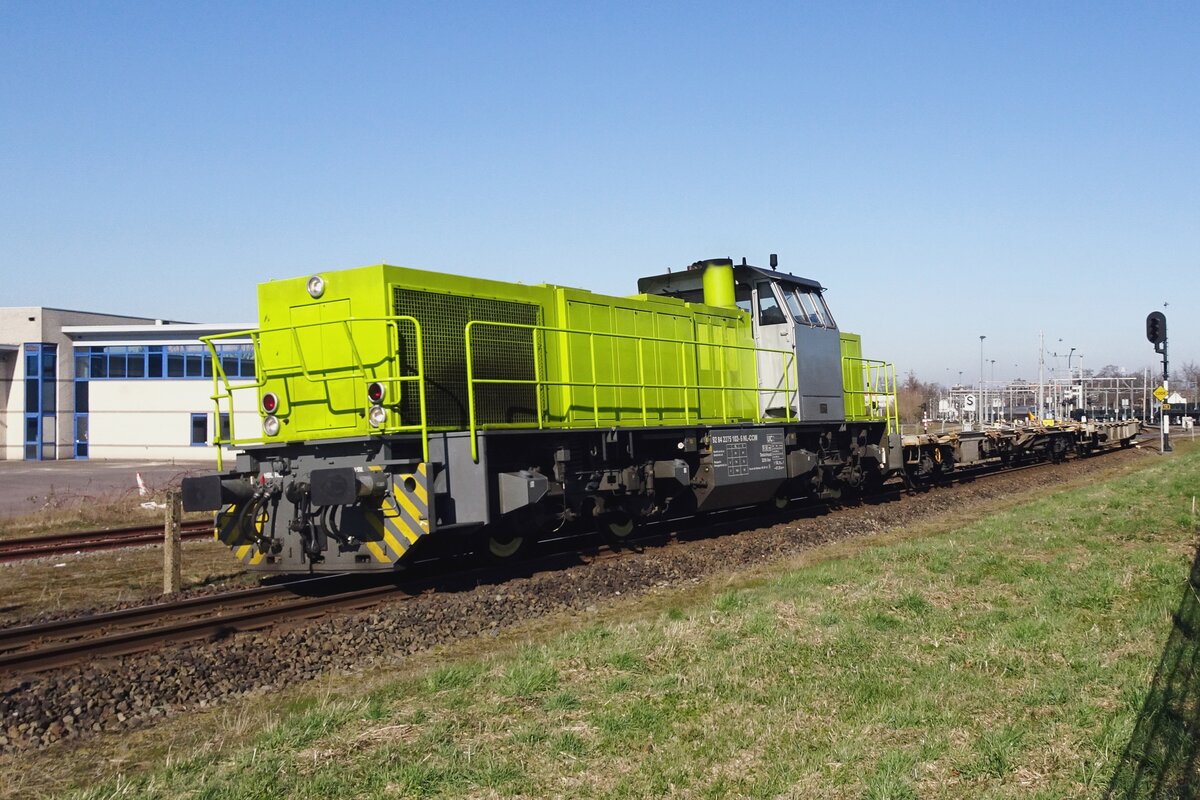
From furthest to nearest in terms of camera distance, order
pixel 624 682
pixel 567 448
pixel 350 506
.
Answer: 1. pixel 567 448
2. pixel 350 506
3. pixel 624 682

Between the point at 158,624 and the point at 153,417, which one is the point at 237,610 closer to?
the point at 158,624

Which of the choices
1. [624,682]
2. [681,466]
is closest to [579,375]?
[681,466]

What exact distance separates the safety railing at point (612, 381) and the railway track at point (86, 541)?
7371 mm

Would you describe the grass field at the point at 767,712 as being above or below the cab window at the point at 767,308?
below

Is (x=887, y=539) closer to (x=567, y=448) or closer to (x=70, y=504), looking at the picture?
(x=567, y=448)

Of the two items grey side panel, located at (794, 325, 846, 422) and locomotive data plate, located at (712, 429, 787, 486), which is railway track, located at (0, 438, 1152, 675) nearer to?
locomotive data plate, located at (712, 429, 787, 486)

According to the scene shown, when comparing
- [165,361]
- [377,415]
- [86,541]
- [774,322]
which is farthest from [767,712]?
[165,361]

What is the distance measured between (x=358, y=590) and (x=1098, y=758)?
732 centimetres

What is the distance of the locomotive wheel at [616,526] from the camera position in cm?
1240

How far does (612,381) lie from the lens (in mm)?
12109

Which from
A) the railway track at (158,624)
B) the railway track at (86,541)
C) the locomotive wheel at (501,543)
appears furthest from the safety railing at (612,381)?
the railway track at (86,541)

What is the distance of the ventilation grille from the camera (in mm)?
9633

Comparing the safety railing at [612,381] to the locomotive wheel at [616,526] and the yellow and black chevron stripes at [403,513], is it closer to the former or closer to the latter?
the yellow and black chevron stripes at [403,513]

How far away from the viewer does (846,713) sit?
5.10 meters
